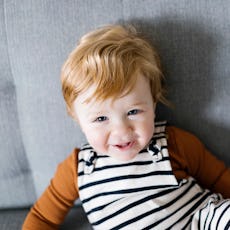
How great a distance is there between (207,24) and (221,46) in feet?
0.21

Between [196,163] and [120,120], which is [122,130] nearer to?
[120,120]

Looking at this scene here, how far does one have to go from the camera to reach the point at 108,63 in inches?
33.3

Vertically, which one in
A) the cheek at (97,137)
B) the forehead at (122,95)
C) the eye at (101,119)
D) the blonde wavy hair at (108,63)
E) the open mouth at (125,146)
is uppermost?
the blonde wavy hair at (108,63)

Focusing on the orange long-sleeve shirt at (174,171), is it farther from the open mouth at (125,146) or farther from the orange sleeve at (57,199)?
the open mouth at (125,146)

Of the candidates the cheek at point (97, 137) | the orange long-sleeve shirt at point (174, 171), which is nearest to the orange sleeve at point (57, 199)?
the orange long-sleeve shirt at point (174, 171)

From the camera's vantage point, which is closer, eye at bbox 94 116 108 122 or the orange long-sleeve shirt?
eye at bbox 94 116 108 122

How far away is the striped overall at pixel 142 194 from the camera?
938mm

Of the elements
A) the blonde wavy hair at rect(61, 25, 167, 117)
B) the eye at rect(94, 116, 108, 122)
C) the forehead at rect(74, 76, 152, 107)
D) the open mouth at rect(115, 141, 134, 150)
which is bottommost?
the open mouth at rect(115, 141, 134, 150)

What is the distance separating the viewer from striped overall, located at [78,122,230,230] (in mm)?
938

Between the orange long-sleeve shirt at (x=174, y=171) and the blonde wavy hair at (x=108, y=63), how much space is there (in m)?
0.19

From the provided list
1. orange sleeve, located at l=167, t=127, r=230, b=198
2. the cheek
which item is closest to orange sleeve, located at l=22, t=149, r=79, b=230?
the cheek

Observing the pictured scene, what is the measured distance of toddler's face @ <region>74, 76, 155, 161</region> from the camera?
0.87m

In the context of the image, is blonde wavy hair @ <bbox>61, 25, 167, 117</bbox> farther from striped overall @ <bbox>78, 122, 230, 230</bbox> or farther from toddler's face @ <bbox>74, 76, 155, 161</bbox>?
striped overall @ <bbox>78, 122, 230, 230</bbox>

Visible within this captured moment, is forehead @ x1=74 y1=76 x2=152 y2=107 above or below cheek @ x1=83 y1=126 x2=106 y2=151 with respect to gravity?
above
